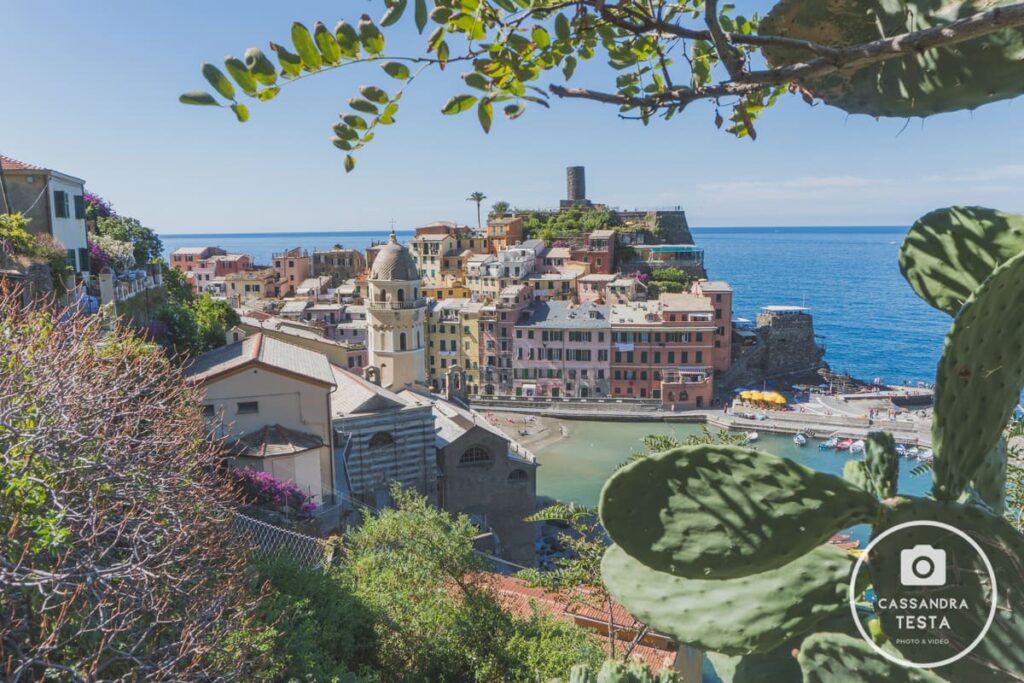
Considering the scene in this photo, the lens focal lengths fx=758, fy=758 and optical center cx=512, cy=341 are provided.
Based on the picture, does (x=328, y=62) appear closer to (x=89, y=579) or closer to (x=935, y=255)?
(x=935, y=255)

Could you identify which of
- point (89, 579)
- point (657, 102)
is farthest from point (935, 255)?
point (89, 579)

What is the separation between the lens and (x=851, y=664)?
1.99 m

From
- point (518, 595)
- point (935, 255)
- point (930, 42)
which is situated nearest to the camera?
point (930, 42)

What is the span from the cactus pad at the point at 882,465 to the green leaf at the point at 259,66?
1.91 m

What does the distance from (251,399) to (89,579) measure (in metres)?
11.6

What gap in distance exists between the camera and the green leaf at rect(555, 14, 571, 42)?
2275mm

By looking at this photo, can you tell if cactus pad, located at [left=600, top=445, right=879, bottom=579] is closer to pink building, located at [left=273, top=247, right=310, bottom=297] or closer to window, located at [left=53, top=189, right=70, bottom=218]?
window, located at [left=53, top=189, right=70, bottom=218]

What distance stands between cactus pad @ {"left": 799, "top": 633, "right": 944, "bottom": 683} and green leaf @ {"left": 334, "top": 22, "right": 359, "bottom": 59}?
1973 millimetres

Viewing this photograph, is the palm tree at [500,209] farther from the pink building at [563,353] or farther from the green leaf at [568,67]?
the green leaf at [568,67]

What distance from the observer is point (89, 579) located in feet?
18.6

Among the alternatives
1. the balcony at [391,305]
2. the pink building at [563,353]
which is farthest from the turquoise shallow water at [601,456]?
the balcony at [391,305]

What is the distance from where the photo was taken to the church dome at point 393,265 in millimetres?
27094

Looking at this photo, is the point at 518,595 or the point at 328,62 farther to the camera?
the point at 518,595

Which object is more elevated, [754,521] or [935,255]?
[935,255]
